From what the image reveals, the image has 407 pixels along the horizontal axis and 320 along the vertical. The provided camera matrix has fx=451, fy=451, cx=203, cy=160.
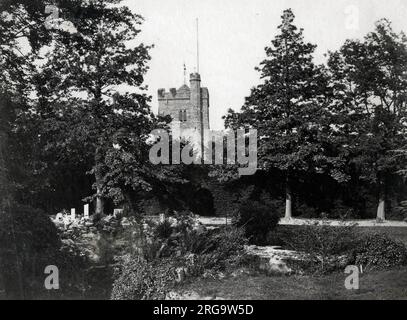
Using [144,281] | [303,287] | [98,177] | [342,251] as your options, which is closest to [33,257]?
[144,281]

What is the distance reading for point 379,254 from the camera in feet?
33.4

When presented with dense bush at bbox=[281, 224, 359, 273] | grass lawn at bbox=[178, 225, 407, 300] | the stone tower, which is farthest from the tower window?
grass lawn at bbox=[178, 225, 407, 300]

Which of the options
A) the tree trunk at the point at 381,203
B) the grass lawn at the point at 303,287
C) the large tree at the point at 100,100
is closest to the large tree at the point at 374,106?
the tree trunk at the point at 381,203

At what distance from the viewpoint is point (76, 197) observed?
108 ft

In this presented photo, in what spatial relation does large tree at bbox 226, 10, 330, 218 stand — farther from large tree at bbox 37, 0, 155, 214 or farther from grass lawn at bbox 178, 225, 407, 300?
grass lawn at bbox 178, 225, 407, 300

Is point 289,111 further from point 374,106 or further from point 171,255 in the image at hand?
point 171,255

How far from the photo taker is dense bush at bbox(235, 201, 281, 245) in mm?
13938

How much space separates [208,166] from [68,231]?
24187 millimetres

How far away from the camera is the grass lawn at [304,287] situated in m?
7.68

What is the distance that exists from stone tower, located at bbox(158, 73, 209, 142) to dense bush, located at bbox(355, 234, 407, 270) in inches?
2038

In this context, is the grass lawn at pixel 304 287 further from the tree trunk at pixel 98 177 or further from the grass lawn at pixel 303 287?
the tree trunk at pixel 98 177

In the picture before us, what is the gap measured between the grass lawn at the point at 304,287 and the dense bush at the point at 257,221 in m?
4.58

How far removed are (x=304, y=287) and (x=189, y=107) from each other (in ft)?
182
